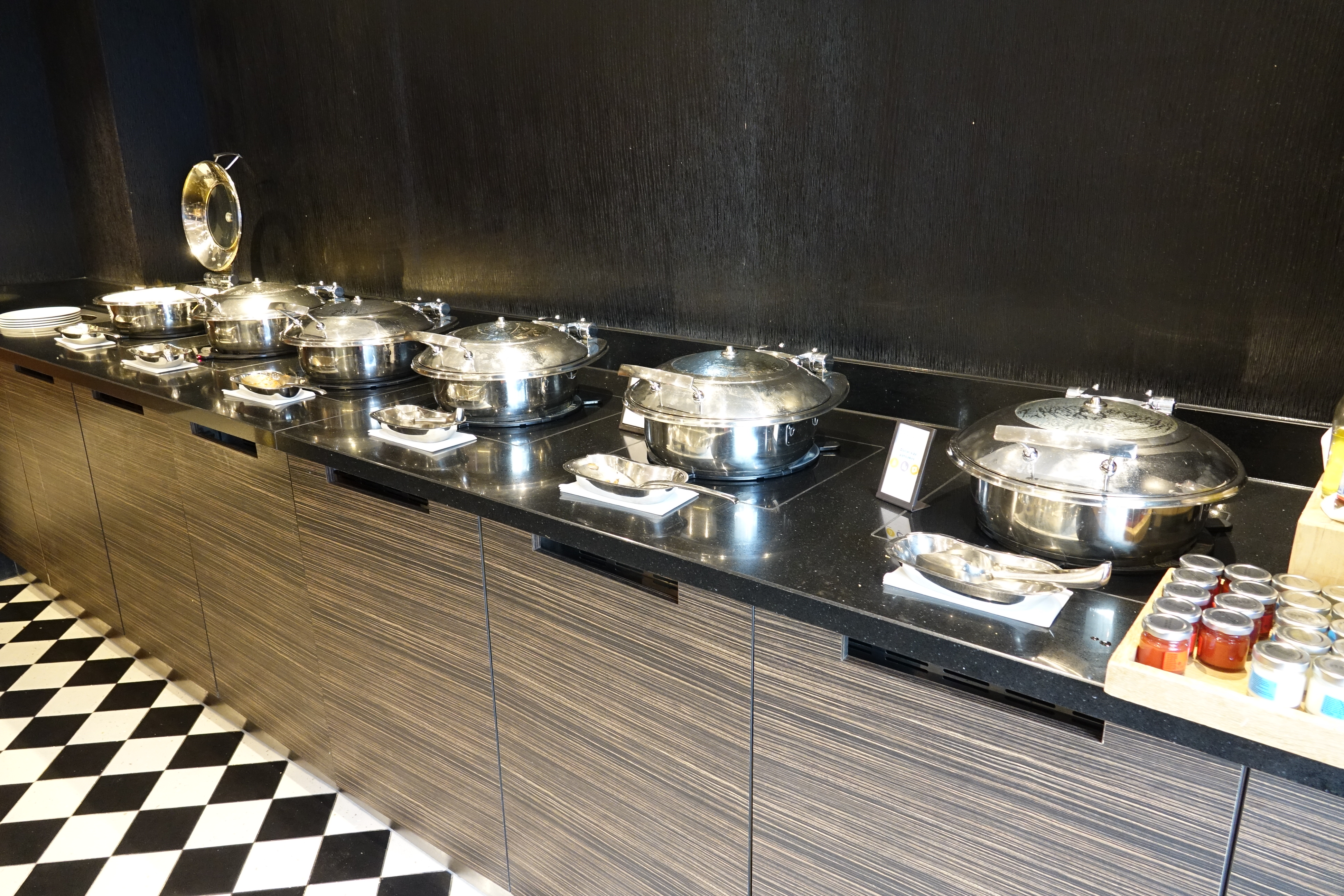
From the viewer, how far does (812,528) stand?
116cm

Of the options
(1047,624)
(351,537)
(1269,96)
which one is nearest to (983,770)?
(1047,624)

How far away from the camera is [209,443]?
1.79 meters

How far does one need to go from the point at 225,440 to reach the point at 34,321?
1233 mm

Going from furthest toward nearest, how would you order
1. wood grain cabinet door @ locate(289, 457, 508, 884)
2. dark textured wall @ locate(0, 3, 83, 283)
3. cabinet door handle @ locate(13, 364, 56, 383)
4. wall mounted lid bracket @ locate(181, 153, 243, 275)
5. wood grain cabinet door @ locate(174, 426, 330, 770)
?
dark textured wall @ locate(0, 3, 83, 283)
wall mounted lid bracket @ locate(181, 153, 243, 275)
cabinet door handle @ locate(13, 364, 56, 383)
wood grain cabinet door @ locate(174, 426, 330, 770)
wood grain cabinet door @ locate(289, 457, 508, 884)

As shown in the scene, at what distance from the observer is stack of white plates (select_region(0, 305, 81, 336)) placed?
2.55 m

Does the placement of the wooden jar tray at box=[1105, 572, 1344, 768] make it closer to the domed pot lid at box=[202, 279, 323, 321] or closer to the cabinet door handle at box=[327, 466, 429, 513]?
the cabinet door handle at box=[327, 466, 429, 513]

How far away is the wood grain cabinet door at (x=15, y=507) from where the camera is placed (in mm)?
2535

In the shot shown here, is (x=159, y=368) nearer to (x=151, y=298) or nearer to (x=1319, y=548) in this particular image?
(x=151, y=298)

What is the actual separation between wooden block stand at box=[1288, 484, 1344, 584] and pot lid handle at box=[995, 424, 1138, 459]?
0.54ft

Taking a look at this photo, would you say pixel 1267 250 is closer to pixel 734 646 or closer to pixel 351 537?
pixel 734 646

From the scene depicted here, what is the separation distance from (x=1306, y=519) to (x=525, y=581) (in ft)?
3.05

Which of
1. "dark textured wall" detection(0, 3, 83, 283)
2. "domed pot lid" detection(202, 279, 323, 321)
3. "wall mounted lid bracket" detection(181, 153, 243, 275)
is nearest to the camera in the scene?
"domed pot lid" detection(202, 279, 323, 321)

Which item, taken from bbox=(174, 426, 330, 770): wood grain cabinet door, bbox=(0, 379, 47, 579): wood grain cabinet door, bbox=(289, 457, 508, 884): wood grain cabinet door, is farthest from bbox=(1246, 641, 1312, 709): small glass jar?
bbox=(0, 379, 47, 579): wood grain cabinet door

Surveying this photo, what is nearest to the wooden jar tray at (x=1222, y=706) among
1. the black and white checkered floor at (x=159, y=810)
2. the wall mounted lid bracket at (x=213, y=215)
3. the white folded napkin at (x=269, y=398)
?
the black and white checkered floor at (x=159, y=810)
